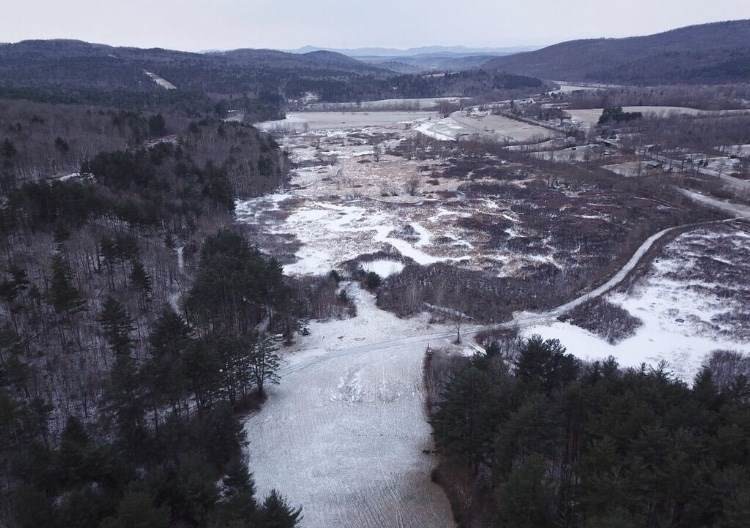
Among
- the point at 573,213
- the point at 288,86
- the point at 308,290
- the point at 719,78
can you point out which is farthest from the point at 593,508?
the point at 719,78

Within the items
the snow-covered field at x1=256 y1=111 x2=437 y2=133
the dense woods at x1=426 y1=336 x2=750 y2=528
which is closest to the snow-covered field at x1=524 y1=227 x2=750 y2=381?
the dense woods at x1=426 y1=336 x2=750 y2=528

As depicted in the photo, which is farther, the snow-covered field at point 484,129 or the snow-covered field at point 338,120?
the snow-covered field at point 338,120

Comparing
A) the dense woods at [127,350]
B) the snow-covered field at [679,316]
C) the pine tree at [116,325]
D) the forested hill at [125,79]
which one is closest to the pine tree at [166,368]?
the dense woods at [127,350]

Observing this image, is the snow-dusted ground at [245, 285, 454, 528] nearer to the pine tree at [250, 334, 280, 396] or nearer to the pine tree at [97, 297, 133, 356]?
the pine tree at [250, 334, 280, 396]

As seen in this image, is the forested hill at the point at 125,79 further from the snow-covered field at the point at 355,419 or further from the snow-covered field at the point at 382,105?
the snow-covered field at the point at 355,419

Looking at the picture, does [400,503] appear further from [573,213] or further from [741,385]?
[573,213]

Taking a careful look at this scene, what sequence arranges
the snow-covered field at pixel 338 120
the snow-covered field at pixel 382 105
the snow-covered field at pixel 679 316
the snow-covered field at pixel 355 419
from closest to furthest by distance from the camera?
the snow-covered field at pixel 355 419 < the snow-covered field at pixel 679 316 < the snow-covered field at pixel 338 120 < the snow-covered field at pixel 382 105

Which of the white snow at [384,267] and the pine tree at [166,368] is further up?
the pine tree at [166,368]
